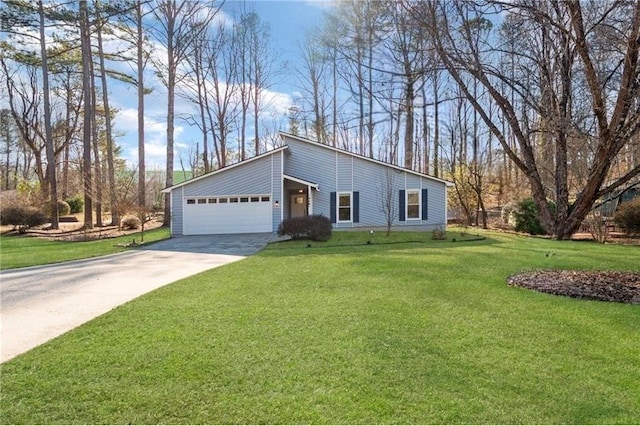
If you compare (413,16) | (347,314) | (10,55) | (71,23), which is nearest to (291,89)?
(71,23)

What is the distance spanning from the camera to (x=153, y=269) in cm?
867

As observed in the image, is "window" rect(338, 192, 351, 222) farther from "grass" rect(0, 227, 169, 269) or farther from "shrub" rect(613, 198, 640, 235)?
"shrub" rect(613, 198, 640, 235)

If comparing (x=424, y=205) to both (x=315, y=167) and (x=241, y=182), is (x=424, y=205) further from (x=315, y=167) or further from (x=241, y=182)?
(x=241, y=182)

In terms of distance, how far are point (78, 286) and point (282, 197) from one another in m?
11.7

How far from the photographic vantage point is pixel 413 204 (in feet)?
59.5

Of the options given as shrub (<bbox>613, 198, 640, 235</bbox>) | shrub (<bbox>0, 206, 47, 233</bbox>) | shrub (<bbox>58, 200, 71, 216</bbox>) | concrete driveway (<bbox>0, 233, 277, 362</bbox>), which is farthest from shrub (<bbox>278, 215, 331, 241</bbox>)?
shrub (<bbox>58, 200, 71, 216</bbox>)

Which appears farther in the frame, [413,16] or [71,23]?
[71,23]

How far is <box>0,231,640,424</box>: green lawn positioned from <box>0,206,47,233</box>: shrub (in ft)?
59.1

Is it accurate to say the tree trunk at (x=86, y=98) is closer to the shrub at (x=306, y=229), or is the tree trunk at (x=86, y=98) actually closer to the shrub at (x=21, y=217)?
the shrub at (x=21, y=217)

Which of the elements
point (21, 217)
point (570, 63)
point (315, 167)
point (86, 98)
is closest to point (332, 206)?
point (315, 167)

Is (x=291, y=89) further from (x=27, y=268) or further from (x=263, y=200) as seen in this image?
(x=27, y=268)

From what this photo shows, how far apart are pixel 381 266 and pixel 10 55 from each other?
23.5 metres

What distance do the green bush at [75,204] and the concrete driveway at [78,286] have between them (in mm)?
19837

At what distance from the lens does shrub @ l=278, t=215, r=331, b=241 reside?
46.0 feet
